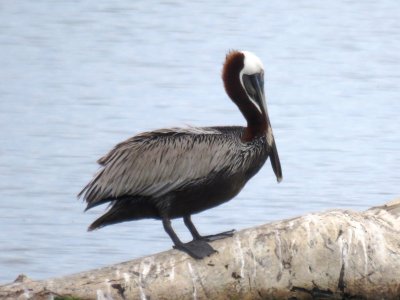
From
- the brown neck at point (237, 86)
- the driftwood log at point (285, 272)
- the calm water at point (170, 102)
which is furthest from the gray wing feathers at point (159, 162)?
the calm water at point (170, 102)

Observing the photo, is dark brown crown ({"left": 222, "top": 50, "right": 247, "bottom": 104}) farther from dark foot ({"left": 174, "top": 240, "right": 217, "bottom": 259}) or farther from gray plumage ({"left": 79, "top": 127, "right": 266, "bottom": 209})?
dark foot ({"left": 174, "top": 240, "right": 217, "bottom": 259})

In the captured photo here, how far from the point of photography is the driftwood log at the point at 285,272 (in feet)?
23.8

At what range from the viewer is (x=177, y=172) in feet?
25.5

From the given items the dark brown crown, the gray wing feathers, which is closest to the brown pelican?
the gray wing feathers

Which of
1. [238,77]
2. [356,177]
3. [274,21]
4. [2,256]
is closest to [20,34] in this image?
[274,21]

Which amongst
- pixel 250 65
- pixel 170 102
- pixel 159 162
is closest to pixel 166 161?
pixel 159 162

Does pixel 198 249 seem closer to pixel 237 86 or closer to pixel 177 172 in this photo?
pixel 177 172

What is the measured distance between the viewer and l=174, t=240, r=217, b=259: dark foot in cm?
738

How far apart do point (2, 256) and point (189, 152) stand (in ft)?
9.04

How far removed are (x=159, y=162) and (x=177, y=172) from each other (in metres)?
0.14

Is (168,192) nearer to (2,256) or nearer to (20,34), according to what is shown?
(2,256)

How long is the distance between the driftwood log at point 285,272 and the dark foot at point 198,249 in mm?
42

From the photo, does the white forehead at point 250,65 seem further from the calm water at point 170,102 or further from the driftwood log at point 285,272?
the calm water at point 170,102

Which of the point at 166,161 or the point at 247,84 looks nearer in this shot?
the point at 166,161
